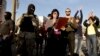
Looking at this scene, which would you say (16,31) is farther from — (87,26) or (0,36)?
(87,26)

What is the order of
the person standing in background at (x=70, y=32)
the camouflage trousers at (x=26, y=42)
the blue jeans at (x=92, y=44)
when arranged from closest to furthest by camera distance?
1. the camouflage trousers at (x=26, y=42)
2. the person standing in background at (x=70, y=32)
3. the blue jeans at (x=92, y=44)

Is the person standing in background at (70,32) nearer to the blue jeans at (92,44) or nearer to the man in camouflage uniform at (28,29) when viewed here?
the blue jeans at (92,44)

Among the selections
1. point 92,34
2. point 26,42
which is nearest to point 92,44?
point 92,34

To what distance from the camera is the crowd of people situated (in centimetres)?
1232

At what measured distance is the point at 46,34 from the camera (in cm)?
1389

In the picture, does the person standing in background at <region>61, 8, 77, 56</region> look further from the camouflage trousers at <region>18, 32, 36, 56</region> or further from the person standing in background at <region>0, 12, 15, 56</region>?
the person standing in background at <region>0, 12, 15, 56</region>

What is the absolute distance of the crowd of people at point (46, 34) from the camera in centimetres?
1232

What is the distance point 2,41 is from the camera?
40.9 ft

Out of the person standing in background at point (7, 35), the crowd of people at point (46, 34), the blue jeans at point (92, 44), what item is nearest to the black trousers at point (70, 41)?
the crowd of people at point (46, 34)

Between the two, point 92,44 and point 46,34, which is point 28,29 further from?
point 92,44

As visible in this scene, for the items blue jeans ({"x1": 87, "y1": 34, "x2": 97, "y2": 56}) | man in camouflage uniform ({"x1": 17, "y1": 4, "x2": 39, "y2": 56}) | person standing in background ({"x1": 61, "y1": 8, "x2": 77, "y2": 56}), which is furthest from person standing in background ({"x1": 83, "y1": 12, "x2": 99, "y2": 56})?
man in camouflage uniform ({"x1": 17, "y1": 4, "x2": 39, "y2": 56})

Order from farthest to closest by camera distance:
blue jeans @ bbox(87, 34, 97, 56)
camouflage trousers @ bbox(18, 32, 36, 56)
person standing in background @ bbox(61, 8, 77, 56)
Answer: blue jeans @ bbox(87, 34, 97, 56) → person standing in background @ bbox(61, 8, 77, 56) → camouflage trousers @ bbox(18, 32, 36, 56)

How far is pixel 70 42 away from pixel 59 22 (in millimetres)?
1098

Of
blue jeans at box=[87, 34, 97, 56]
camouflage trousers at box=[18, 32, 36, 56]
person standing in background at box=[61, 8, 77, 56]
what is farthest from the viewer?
blue jeans at box=[87, 34, 97, 56]
